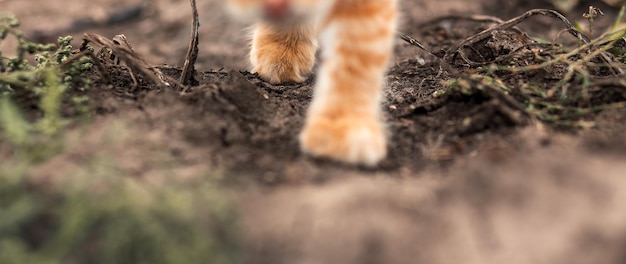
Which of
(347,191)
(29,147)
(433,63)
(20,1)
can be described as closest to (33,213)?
(29,147)

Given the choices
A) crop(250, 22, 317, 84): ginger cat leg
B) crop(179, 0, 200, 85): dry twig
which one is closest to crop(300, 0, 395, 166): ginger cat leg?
crop(179, 0, 200, 85): dry twig

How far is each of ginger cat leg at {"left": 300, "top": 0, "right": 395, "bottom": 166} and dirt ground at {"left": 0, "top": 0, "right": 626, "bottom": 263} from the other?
95 mm

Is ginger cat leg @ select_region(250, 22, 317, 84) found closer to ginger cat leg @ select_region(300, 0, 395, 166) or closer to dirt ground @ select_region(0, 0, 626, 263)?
dirt ground @ select_region(0, 0, 626, 263)

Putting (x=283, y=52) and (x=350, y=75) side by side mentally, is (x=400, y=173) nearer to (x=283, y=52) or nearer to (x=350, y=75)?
(x=350, y=75)

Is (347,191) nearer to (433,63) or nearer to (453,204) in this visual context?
(453,204)

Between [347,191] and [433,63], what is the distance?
167cm

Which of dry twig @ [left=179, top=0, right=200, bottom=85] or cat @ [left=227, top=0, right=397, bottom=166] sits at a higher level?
dry twig @ [left=179, top=0, right=200, bottom=85]

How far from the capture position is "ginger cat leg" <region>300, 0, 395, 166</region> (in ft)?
6.05

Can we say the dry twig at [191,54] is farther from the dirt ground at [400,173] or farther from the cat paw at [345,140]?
the cat paw at [345,140]

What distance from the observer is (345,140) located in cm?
179

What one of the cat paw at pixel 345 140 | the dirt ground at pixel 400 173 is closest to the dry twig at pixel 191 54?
the dirt ground at pixel 400 173

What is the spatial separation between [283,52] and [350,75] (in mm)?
1064

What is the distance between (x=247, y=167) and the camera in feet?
5.74

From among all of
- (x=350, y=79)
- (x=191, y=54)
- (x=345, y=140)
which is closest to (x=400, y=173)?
(x=345, y=140)
